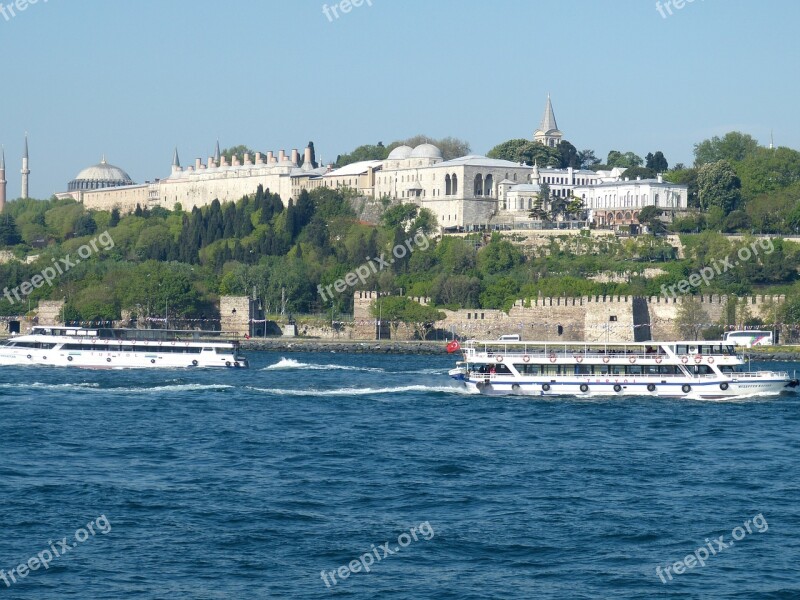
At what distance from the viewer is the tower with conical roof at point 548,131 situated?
14338 centimetres

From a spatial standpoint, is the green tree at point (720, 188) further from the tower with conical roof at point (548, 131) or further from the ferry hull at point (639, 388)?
the ferry hull at point (639, 388)

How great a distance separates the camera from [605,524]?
29.3 metres

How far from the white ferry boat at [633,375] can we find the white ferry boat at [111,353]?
637 inches

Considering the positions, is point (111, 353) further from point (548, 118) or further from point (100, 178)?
point (100, 178)

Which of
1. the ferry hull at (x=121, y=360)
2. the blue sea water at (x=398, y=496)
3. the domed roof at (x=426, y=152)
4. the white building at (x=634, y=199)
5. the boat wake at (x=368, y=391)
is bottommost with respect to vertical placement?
the blue sea water at (x=398, y=496)

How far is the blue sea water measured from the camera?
25.6 metres

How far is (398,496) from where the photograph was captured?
3181 centimetres

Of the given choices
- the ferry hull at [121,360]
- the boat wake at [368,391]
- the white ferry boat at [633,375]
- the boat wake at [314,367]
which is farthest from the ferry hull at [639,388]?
the ferry hull at [121,360]

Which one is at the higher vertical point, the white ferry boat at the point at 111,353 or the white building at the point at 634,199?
the white building at the point at 634,199

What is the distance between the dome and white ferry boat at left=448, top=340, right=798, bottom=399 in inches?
5163

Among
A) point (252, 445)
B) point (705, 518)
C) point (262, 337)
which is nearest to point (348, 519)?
point (705, 518)

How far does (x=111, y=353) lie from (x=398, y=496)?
34.3 m

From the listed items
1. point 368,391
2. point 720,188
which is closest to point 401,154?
point 720,188

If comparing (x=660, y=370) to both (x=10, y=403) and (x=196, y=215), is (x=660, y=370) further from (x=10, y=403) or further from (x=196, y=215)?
(x=196, y=215)
